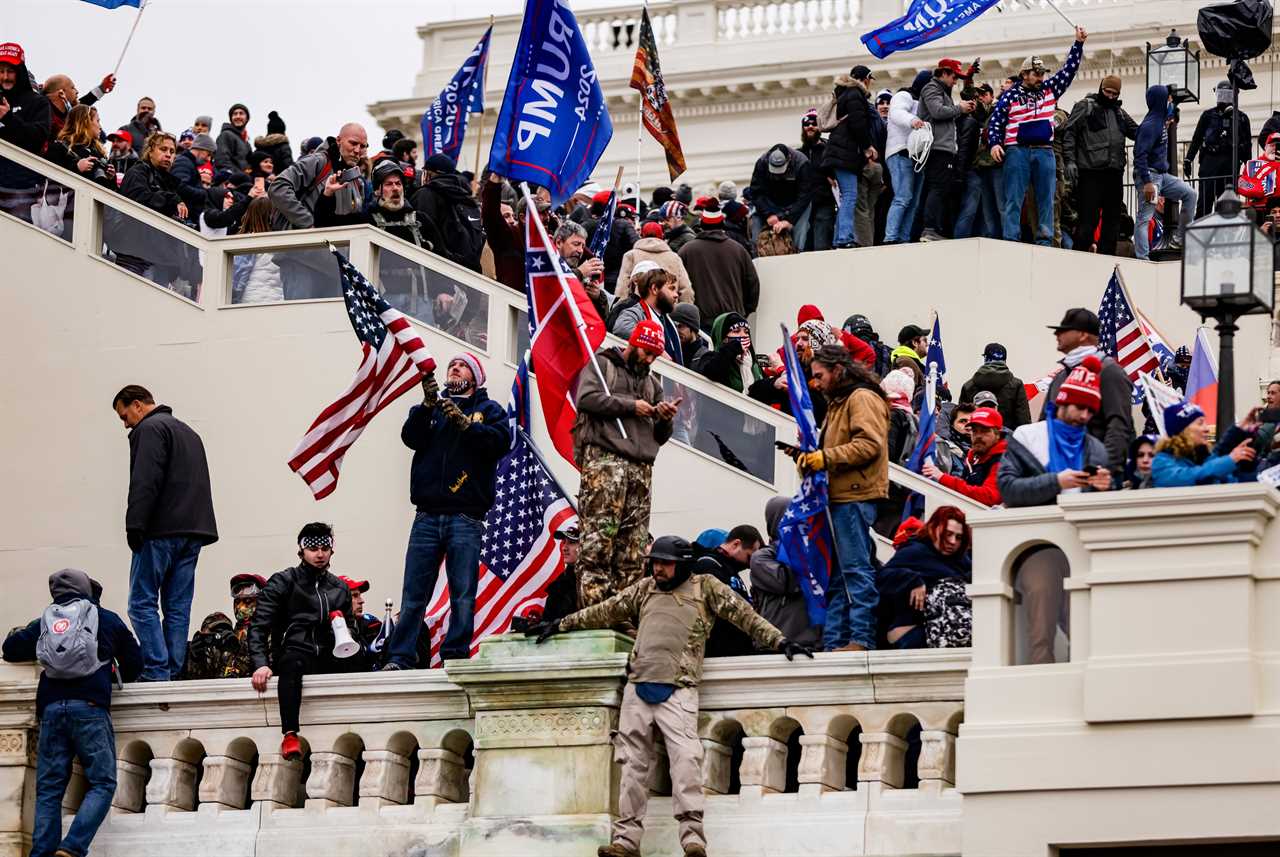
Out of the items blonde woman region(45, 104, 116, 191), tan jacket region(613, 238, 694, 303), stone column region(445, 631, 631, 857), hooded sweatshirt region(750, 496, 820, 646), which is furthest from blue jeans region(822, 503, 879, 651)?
blonde woman region(45, 104, 116, 191)

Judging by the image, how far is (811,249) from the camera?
1010 inches

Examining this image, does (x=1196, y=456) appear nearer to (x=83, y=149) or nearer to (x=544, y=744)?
(x=544, y=744)

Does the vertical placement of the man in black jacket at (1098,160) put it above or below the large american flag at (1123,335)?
above

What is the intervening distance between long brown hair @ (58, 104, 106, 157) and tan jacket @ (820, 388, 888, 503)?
32.2 ft

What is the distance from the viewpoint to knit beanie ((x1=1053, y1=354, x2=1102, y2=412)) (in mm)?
13625

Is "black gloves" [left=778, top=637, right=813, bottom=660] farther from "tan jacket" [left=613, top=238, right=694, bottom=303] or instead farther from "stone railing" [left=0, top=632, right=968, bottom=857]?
"tan jacket" [left=613, top=238, right=694, bottom=303]

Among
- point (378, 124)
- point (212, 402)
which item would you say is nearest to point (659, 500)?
point (212, 402)

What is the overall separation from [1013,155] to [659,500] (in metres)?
5.96

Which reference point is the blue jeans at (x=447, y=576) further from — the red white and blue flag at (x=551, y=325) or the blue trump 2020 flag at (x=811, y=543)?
the blue trump 2020 flag at (x=811, y=543)

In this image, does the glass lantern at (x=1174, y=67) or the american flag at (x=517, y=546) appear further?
the glass lantern at (x=1174, y=67)

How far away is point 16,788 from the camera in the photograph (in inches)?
614

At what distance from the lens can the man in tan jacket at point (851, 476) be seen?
14.4 meters

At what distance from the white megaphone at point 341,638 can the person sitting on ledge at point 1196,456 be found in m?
4.86

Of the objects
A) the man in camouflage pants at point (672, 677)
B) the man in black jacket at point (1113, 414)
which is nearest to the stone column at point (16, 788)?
the man in camouflage pants at point (672, 677)
